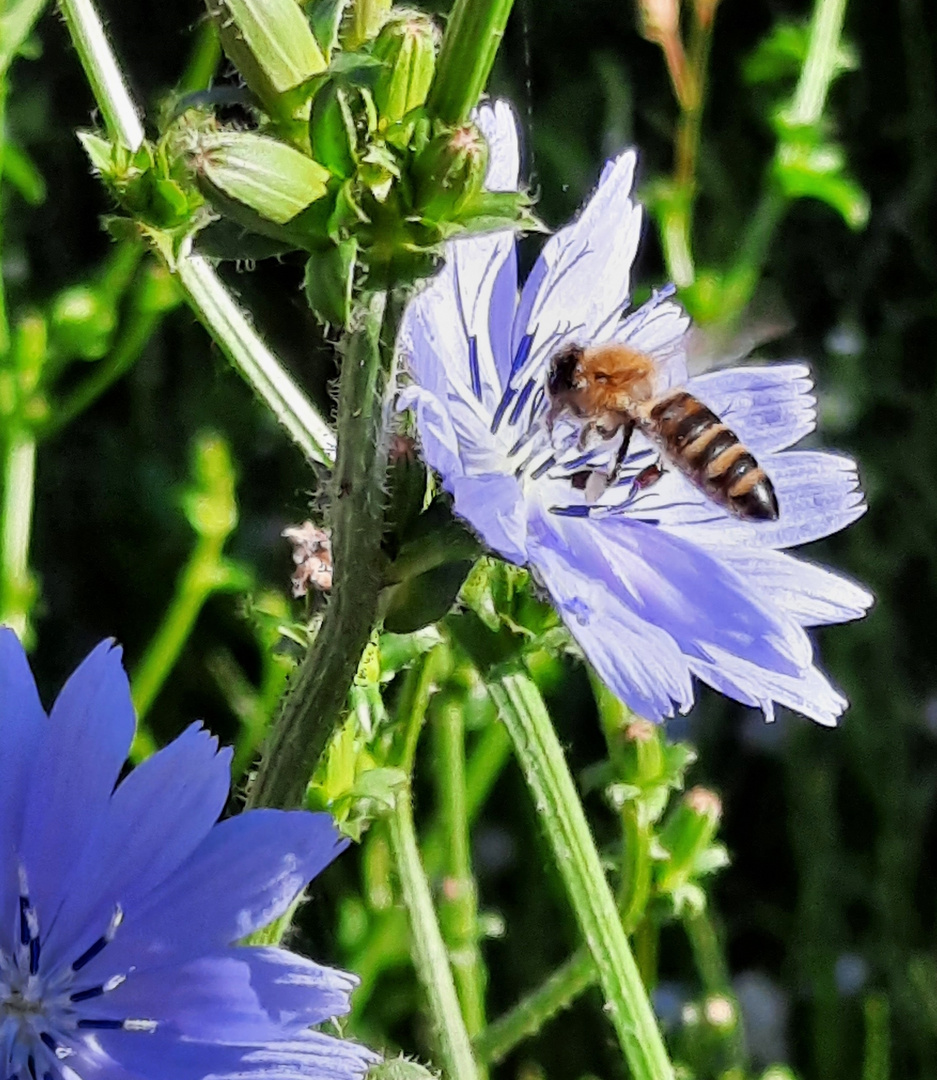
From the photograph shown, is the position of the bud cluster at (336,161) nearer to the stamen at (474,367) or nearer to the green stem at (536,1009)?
the stamen at (474,367)

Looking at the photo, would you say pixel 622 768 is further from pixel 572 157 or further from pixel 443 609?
pixel 572 157

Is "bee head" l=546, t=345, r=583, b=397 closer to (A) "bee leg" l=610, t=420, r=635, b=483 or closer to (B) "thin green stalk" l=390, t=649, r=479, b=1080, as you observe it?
(A) "bee leg" l=610, t=420, r=635, b=483

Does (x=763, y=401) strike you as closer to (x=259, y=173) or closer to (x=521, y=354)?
(x=521, y=354)

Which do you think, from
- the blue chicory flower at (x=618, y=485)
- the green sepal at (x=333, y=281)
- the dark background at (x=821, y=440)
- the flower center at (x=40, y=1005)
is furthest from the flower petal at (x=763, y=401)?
the dark background at (x=821, y=440)

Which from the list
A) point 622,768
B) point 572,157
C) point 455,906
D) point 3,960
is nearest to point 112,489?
point 572,157

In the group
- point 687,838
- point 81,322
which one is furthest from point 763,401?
point 81,322
